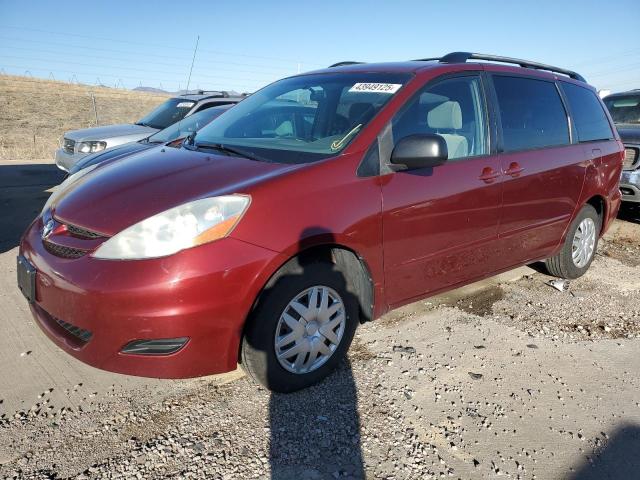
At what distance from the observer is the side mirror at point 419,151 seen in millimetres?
2736

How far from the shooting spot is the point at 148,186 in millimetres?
2609

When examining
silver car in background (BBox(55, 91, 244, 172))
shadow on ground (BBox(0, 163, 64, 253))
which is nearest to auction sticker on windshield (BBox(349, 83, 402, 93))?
shadow on ground (BBox(0, 163, 64, 253))

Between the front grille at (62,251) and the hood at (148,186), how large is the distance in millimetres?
130

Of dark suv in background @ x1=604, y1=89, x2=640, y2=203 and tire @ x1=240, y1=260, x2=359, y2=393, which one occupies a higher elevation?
dark suv in background @ x1=604, y1=89, x2=640, y2=203

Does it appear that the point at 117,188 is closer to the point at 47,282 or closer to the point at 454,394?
the point at 47,282

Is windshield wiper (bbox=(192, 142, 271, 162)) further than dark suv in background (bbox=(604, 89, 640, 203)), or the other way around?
dark suv in background (bbox=(604, 89, 640, 203))

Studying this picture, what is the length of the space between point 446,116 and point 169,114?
672 centimetres

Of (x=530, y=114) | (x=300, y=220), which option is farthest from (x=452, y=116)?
(x=300, y=220)

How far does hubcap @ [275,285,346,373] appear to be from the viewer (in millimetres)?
2553

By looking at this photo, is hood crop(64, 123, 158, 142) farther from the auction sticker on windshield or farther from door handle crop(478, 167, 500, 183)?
door handle crop(478, 167, 500, 183)

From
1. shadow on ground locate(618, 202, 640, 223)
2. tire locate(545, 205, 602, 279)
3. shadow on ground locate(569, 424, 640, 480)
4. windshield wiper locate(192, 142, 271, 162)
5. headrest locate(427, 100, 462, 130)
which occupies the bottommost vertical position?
shadow on ground locate(569, 424, 640, 480)

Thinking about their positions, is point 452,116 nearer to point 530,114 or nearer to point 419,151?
point 419,151

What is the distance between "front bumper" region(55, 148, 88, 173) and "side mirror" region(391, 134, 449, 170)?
6.49m

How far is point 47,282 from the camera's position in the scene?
2393mm
